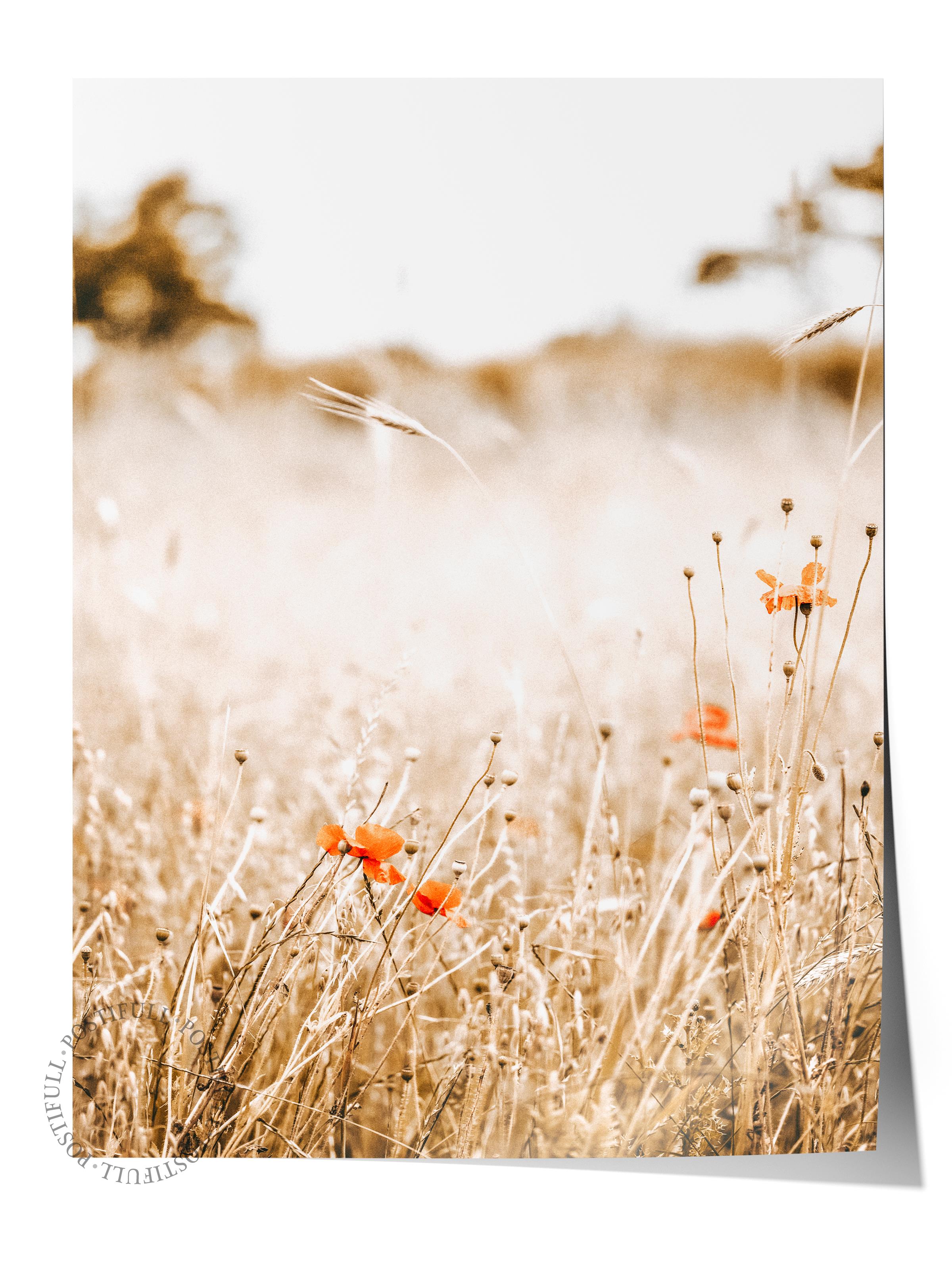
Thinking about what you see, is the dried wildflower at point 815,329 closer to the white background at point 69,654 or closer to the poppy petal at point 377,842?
the white background at point 69,654

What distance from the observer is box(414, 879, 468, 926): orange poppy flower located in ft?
4.04

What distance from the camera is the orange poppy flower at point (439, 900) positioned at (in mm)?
1231

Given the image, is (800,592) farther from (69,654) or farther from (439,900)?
(69,654)

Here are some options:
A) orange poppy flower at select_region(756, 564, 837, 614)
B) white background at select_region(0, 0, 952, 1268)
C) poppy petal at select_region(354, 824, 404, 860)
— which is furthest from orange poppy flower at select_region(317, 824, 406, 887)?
orange poppy flower at select_region(756, 564, 837, 614)

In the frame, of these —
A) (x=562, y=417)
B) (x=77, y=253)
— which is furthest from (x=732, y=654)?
(x=77, y=253)

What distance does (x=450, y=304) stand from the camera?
128 cm

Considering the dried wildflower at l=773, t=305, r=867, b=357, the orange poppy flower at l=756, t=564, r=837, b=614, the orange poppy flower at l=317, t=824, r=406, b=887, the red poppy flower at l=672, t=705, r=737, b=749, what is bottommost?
the orange poppy flower at l=317, t=824, r=406, b=887

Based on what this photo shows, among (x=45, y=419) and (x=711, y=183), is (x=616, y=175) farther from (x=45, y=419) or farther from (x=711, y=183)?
(x=45, y=419)

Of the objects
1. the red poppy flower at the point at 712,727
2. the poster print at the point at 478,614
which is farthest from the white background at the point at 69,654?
the red poppy flower at the point at 712,727

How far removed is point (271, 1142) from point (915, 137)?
185 centimetres

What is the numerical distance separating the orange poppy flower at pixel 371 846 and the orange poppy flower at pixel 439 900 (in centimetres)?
4

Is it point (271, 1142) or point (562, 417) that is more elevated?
point (562, 417)

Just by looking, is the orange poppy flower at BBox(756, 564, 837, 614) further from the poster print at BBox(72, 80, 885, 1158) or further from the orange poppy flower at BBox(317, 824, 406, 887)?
the orange poppy flower at BBox(317, 824, 406, 887)

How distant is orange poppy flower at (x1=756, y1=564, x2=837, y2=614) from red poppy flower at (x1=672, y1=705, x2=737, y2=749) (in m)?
0.18
